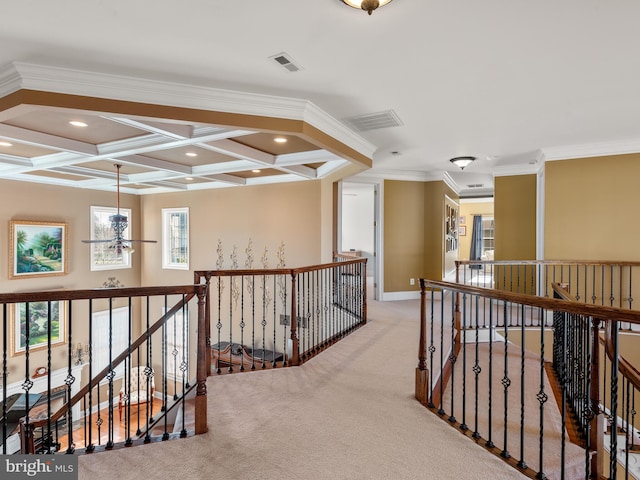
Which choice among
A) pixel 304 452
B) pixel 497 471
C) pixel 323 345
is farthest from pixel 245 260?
pixel 497 471

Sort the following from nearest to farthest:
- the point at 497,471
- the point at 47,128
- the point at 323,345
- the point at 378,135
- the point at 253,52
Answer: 1. the point at 497,471
2. the point at 253,52
3. the point at 47,128
4. the point at 323,345
5. the point at 378,135

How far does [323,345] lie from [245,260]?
4.13 m

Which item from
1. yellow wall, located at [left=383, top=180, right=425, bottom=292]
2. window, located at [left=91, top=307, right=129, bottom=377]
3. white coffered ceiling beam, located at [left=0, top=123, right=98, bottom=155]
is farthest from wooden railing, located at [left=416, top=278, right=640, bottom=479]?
window, located at [left=91, top=307, right=129, bottom=377]

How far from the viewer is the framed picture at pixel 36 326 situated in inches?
267

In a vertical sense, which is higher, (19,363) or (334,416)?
Result: (334,416)

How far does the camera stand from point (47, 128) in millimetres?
4148

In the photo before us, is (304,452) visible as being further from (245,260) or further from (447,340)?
(245,260)

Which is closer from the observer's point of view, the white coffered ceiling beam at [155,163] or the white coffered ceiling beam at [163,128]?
the white coffered ceiling beam at [163,128]

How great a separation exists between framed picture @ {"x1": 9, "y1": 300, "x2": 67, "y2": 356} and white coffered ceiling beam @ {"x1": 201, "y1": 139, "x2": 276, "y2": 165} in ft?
15.9

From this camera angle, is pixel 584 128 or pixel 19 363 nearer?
pixel 584 128

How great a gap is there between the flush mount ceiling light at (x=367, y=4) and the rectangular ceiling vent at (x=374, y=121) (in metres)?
1.85

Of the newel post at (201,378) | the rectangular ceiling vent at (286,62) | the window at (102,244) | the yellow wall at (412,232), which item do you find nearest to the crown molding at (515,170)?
the yellow wall at (412,232)

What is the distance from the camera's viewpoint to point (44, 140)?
436cm

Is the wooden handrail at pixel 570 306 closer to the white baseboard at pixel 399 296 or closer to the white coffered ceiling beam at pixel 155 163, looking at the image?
the white baseboard at pixel 399 296
